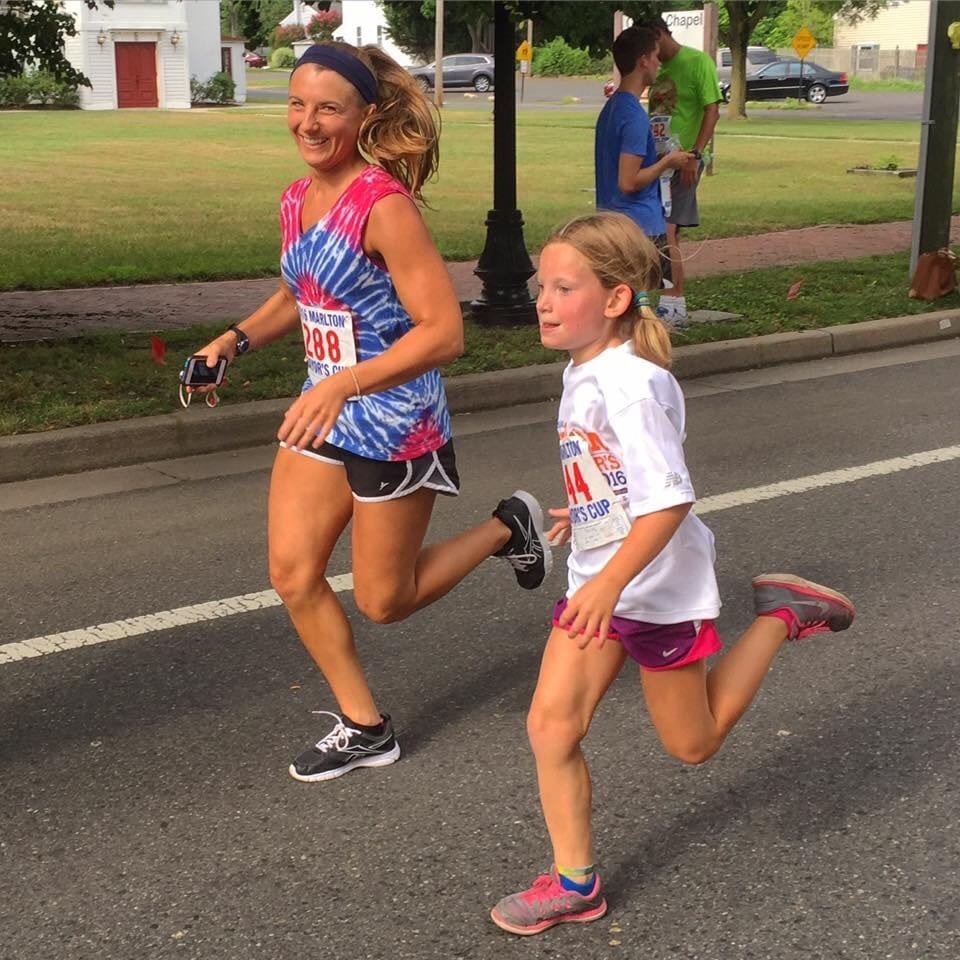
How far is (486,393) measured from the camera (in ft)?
28.1

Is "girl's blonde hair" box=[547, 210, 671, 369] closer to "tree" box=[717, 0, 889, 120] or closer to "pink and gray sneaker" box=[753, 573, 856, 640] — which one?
"pink and gray sneaker" box=[753, 573, 856, 640]

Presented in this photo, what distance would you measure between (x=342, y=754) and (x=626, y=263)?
63.3 inches

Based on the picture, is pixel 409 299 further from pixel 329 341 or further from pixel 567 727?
pixel 567 727

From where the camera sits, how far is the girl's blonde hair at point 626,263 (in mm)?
2992

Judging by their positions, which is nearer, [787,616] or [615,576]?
[615,576]

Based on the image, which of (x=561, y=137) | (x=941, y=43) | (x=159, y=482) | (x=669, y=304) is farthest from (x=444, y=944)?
(x=561, y=137)

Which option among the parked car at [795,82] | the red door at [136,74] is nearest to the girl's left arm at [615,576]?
the parked car at [795,82]

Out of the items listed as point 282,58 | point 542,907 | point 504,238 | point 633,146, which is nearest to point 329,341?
point 542,907

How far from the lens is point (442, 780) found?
154 inches

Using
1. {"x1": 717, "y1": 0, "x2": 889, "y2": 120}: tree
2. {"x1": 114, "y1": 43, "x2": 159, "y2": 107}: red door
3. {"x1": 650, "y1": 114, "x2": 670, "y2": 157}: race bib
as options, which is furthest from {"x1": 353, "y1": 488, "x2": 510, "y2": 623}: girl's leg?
{"x1": 114, "y1": 43, "x2": 159, "y2": 107}: red door

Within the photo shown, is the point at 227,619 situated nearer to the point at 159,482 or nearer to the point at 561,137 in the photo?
the point at 159,482

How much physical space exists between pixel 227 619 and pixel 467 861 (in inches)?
75.3

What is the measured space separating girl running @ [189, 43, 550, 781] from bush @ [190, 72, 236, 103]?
60.2 metres

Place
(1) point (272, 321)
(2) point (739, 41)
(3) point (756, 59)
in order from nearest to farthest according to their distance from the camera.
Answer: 1. (1) point (272, 321)
2. (2) point (739, 41)
3. (3) point (756, 59)
